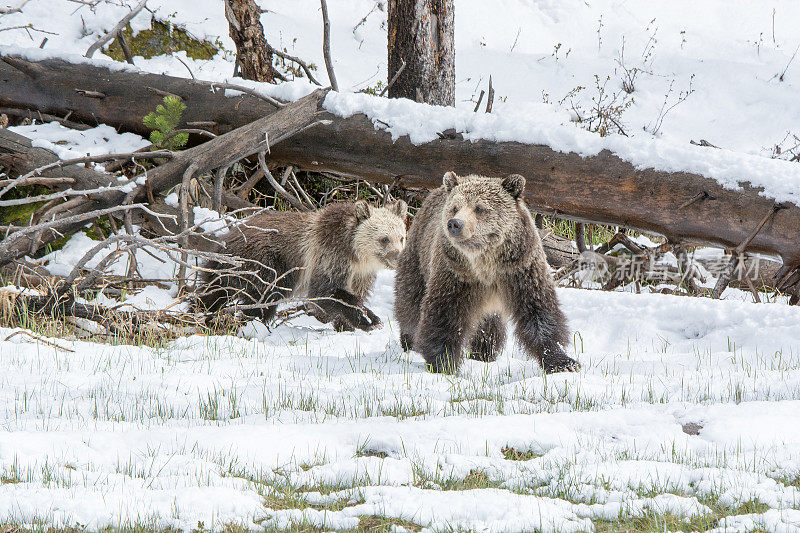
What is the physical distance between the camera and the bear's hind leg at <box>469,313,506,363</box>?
6.18m

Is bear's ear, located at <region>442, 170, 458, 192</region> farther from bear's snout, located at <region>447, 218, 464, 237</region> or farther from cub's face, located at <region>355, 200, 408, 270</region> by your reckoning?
cub's face, located at <region>355, 200, 408, 270</region>

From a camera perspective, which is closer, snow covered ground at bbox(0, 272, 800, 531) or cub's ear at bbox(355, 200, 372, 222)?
snow covered ground at bbox(0, 272, 800, 531)

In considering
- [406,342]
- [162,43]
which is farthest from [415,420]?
[162,43]

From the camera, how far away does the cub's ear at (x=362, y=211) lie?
743 cm

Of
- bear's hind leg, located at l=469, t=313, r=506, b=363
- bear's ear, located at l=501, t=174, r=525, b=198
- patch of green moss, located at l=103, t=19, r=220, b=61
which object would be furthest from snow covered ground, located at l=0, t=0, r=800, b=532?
patch of green moss, located at l=103, t=19, r=220, b=61

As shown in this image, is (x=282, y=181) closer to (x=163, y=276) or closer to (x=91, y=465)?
(x=163, y=276)

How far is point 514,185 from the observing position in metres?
5.41

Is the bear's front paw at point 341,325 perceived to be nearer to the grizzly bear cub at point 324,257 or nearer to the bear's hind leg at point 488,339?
the grizzly bear cub at point 324,257

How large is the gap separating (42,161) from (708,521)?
7013 mm

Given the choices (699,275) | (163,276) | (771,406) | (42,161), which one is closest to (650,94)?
(699,275)

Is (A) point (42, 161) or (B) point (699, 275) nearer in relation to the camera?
(A) point (42, 161)

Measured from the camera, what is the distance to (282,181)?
8.59 m

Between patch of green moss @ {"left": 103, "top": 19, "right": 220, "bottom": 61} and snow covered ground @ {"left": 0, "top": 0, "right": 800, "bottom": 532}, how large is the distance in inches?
152

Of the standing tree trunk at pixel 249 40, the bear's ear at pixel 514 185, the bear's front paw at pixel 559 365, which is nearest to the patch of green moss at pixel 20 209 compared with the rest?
the standing tree trunk at pixel 249 40
